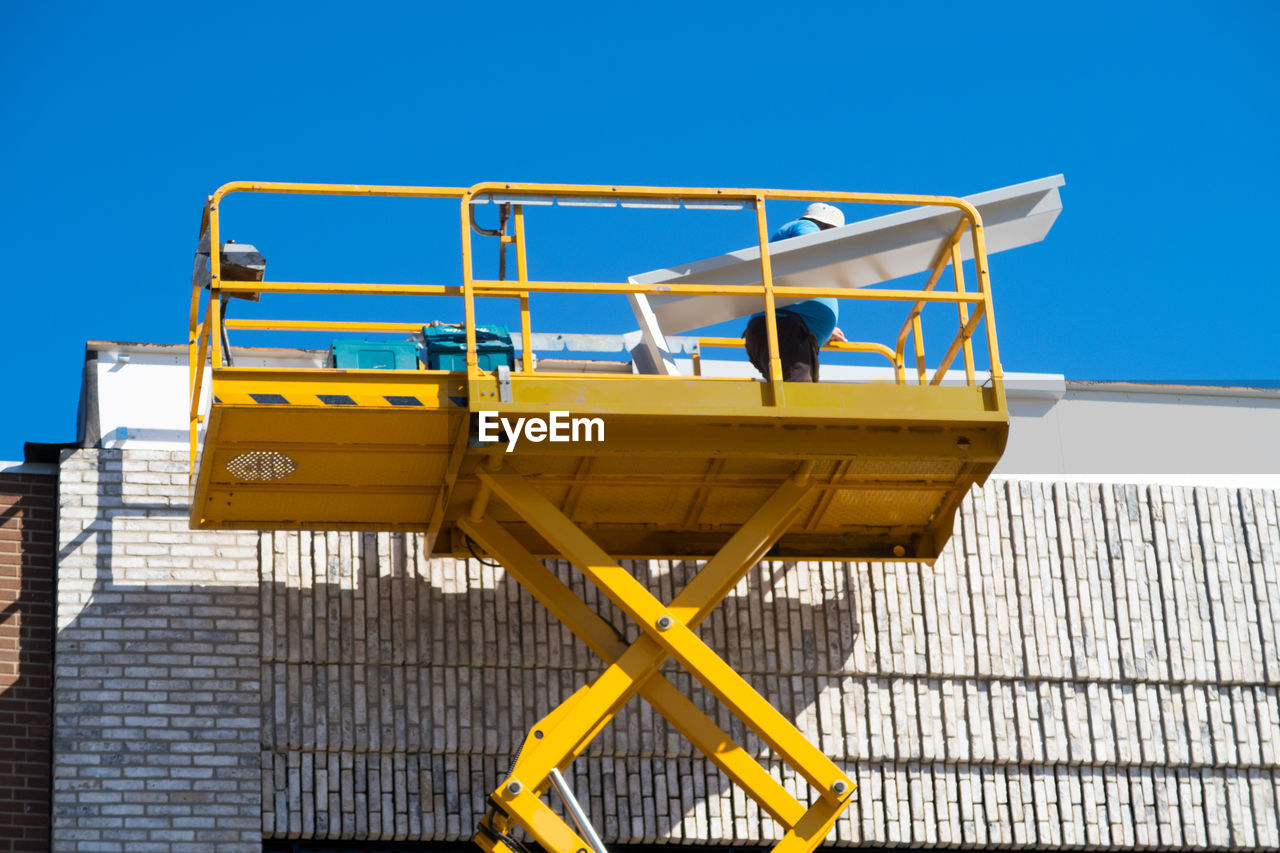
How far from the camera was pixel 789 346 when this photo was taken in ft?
39.5

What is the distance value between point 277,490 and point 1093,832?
21.3ft

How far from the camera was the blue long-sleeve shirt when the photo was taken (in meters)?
12.1

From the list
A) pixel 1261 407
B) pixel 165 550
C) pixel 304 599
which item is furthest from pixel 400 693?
pixel 1261 407

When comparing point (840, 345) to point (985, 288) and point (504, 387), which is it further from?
point (504, 387)

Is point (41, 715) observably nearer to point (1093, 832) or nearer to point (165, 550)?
point (165, 550)

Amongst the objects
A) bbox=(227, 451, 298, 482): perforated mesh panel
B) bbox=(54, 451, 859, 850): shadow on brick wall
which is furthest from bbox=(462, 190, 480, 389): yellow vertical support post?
bbox=(54, 451, 859, 850): shadow on brick wall

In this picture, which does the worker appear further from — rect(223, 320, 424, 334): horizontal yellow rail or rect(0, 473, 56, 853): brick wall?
rect(0, 473, 56, 853): brick wall

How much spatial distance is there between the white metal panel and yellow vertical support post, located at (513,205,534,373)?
902mm

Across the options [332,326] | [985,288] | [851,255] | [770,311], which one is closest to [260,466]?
[332,326]

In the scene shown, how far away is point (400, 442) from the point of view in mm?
10953

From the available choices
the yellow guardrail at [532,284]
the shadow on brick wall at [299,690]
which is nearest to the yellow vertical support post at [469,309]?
the yellow guardrail at [532,284]

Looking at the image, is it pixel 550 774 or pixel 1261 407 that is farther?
pixel 1261 407
